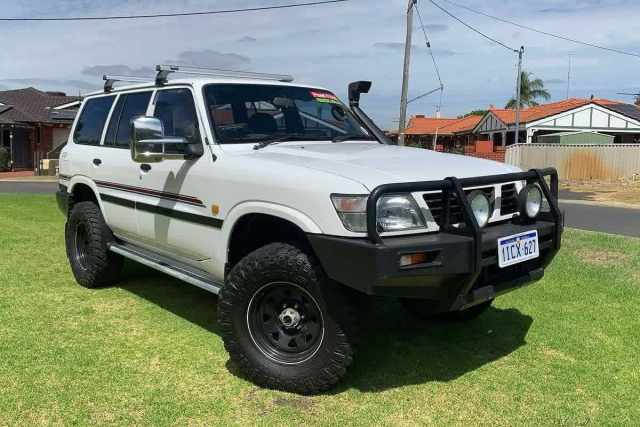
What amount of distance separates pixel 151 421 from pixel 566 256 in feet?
19.1

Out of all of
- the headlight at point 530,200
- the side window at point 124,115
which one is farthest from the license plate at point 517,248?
the side window at point 124,115

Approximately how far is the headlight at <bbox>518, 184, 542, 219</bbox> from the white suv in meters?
0.01

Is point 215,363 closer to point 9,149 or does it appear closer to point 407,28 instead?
point 407,28

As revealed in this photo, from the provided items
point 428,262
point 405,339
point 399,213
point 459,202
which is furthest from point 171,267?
point 459,202

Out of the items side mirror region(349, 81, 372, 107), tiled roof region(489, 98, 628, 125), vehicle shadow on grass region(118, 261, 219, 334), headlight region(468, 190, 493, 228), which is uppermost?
tiled roof region(489, 98, 628, 125)

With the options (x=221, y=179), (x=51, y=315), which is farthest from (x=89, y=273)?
(x=221, y=179)

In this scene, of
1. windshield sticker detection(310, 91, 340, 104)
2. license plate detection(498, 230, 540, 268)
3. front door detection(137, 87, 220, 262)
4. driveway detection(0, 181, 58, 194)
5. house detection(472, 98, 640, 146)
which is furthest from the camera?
house detection(472, 98, 640, 146)

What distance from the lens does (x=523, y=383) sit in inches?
148

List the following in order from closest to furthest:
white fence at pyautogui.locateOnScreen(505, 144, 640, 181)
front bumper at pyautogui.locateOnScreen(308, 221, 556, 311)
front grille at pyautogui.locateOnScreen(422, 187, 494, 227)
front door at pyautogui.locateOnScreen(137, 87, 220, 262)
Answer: front bumper at pyautogui.locateOnScreen(308, 221, 556, 311), front grille at pyautogui.locateOnScreen(422, 187, 494, 227), front door at pyautogui.locateOnScreen(137, 87, 220, 262), white fence at pyautogui.locateOnScreen(505, 144, 640, 181)

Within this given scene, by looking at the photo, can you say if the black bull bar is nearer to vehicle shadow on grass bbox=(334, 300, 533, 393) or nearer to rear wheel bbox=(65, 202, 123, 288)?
vehicle shadow on grass bbox=(334, 300, 533, 393)

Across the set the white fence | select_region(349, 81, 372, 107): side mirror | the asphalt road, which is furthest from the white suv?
the white fence

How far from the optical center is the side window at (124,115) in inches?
202

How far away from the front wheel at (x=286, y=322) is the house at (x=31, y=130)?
30.7 metres

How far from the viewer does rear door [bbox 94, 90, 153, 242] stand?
498cm
